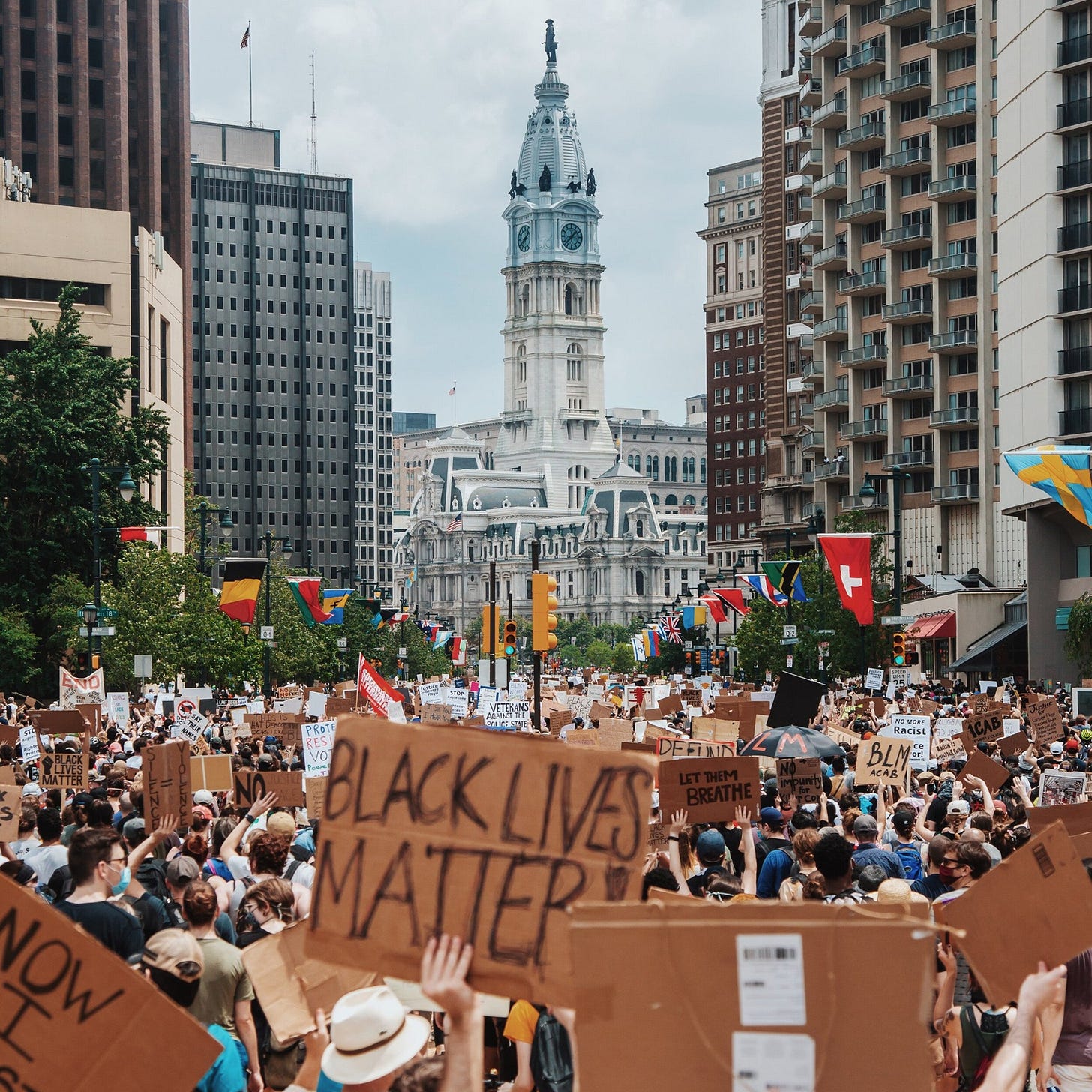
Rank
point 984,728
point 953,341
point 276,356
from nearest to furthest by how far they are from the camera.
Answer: point 984,728
point 953,341
point 276,356

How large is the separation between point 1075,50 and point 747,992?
59.7 meters

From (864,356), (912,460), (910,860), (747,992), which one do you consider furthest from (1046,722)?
(864,356)

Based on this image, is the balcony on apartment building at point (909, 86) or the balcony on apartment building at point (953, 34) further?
the balcony on apartment building at point (909, 86)

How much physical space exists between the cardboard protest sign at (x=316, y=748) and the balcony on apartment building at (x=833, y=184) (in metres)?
74.9

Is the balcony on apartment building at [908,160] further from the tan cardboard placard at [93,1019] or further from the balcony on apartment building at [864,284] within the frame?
the tan cardboard placard at [93,1019]

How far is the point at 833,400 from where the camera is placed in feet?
294

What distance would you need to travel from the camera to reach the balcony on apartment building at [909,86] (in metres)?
80.1

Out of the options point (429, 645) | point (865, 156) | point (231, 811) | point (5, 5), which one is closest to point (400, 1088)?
point (231, 811)

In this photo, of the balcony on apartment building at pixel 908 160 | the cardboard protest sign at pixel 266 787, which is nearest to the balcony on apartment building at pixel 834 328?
the balcony on apartment building at pixel 908 160

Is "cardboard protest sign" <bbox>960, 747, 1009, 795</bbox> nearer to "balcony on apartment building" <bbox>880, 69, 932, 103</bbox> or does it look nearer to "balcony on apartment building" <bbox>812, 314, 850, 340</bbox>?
"balcony on apartment building" <bbox>880, 69, 932, 103</bbox>

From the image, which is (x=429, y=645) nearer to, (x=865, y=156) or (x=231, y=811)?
(x=865, y=156)

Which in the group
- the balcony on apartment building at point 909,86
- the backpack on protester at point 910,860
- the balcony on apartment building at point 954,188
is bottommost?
the backpack on protester at point 910,860

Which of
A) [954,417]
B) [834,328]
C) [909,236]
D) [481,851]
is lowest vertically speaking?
[481,851]

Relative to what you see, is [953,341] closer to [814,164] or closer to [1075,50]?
[814,164]
